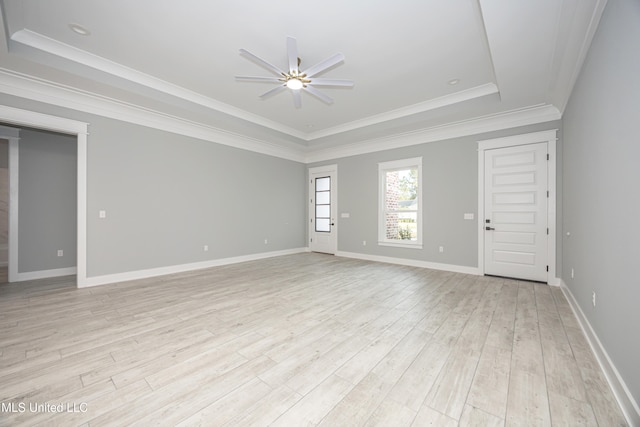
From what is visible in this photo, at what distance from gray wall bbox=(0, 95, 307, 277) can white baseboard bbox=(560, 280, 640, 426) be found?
18.4 ft

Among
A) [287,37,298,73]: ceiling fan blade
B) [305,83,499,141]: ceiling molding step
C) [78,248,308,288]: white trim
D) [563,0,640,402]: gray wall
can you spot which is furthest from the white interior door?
[78,248,308,288]: white trim

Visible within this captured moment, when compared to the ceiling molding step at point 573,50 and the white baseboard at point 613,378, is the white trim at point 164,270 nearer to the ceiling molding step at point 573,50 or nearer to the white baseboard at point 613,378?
the white baseboard at point 613,378

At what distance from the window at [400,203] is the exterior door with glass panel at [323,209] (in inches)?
54.8

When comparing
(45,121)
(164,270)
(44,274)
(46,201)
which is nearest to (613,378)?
(164,270)

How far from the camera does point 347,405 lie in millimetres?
1489

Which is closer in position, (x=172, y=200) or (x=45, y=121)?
(x=45, y=121)

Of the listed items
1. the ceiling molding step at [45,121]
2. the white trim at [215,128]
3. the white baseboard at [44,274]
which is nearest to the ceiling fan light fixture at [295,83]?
the white trim at [215,128]

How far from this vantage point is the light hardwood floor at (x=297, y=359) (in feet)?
4.73

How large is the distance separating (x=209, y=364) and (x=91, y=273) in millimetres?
3378

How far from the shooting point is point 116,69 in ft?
11.1

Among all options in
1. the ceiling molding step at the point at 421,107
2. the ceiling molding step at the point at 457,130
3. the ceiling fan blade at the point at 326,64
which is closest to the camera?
the ceiling fan blade at the point at 326,64

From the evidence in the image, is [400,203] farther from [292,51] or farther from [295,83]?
[292,51]

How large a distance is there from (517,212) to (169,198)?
20.6 feet

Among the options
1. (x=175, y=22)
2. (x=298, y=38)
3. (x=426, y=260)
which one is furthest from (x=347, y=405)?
(x=426, y=260)
